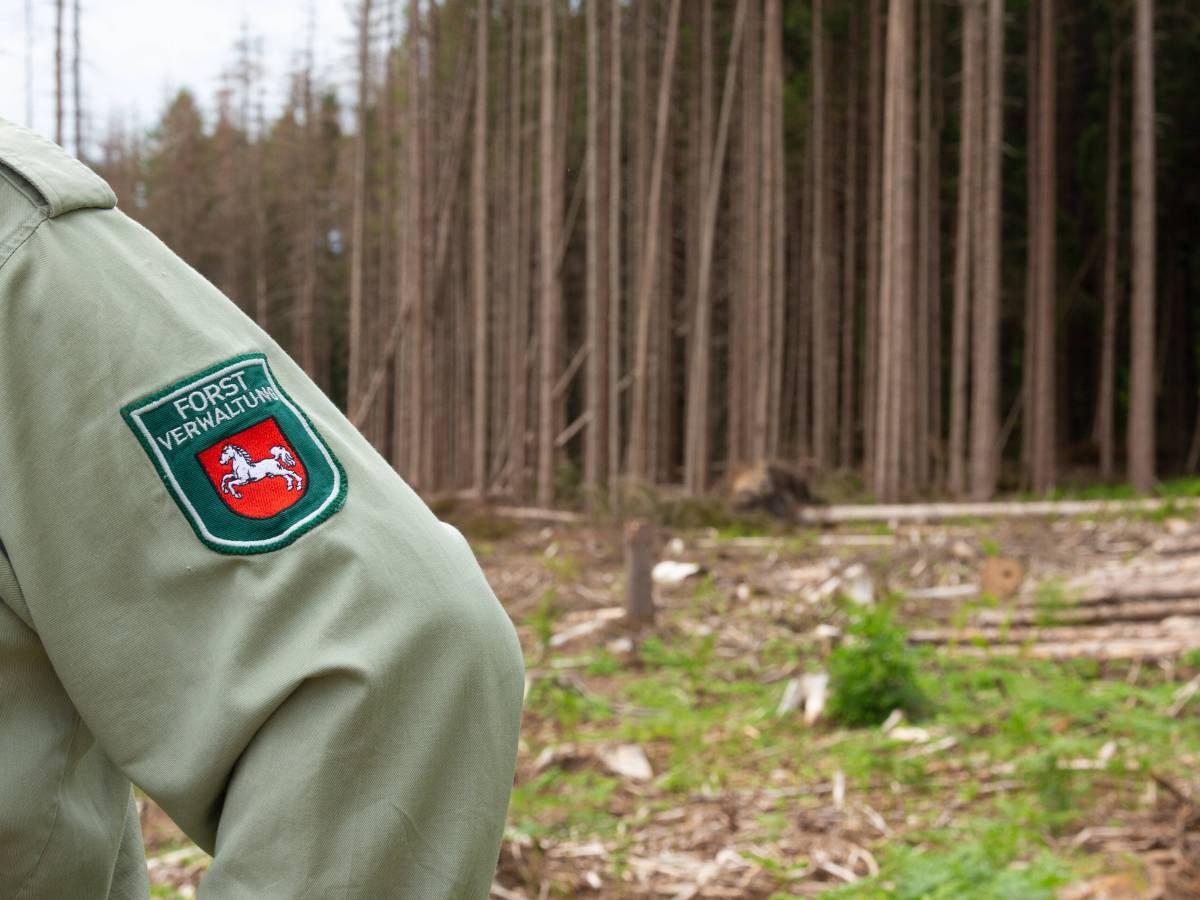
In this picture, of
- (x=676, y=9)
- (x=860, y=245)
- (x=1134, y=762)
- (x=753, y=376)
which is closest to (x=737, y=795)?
(x=1134, y=762)

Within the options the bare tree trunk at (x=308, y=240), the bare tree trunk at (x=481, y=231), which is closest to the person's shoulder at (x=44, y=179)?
the bare tree trunk at (x=481, y=231)

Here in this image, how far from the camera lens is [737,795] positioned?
14.1 feet

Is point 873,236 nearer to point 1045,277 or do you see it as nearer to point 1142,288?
point 1045,277

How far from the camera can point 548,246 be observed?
1360cm

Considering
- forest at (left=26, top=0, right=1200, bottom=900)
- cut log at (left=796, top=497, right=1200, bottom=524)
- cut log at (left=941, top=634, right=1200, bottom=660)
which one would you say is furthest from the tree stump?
cut log at (left=796, top=497, right=1200, bottom=524)

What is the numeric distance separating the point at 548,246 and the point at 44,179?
13.1m

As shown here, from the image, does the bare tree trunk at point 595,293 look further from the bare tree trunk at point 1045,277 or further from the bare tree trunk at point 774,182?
the bare tree trunk at point 1045,277

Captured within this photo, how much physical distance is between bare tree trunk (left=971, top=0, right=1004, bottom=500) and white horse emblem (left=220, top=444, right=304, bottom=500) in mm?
12372

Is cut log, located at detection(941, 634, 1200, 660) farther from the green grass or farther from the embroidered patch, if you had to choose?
the embroidered patch

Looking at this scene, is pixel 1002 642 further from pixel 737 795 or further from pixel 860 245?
pixel 860 245

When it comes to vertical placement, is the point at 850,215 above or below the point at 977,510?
above

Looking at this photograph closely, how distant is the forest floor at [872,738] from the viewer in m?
3.54

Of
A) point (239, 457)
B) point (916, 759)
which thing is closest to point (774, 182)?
point (916, 759)

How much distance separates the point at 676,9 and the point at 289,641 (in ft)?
49.9
